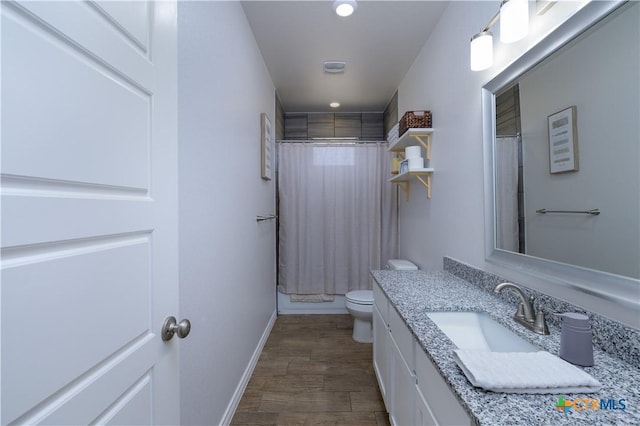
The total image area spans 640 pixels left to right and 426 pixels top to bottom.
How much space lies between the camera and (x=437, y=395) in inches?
30.7

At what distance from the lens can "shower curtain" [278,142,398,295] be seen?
3145 mm

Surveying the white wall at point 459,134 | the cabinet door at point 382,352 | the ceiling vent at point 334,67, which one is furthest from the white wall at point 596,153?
the ceiling vent at point 334,67

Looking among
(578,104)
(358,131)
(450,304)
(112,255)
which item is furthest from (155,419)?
(358,131)

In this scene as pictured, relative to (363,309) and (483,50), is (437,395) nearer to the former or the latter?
(483,50)

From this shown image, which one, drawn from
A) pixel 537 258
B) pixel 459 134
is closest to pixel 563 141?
pixel 537 258

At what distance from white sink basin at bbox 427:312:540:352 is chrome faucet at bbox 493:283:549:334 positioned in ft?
0.21

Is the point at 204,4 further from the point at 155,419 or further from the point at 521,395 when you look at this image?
the point at 521,395

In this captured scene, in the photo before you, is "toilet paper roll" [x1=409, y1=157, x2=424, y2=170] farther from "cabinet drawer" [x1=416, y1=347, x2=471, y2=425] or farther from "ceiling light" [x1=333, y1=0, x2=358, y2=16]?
"cabinet drawer" [x1=416, y1=347, x2=471, y2=425]

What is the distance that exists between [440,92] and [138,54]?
1.81 meters

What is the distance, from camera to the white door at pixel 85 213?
41cm

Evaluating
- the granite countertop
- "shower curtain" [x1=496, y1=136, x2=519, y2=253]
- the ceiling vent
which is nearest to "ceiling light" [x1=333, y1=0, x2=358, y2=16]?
the ceiling vent

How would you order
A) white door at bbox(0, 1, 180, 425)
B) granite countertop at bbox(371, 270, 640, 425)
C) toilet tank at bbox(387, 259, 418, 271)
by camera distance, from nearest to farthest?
white door at bbox(0, 1, 180, 425) < granite countertop at bbox(371, 270, 640, 425) < toilet tank at bbox(387, 259, 418, 271)

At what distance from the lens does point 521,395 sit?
62cm

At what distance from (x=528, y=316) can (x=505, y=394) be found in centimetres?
48
